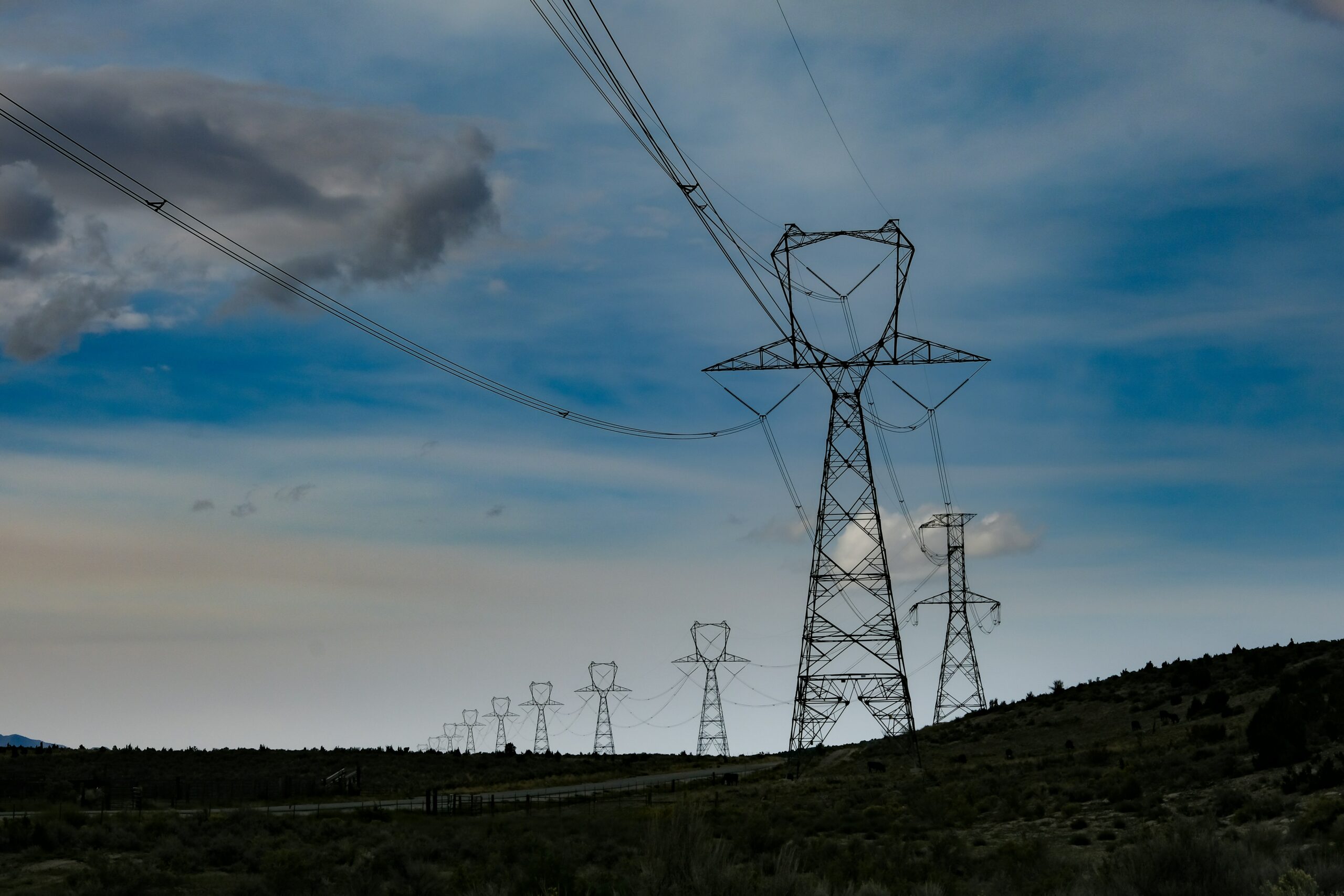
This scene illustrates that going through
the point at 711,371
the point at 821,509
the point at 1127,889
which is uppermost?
the point at 711,371

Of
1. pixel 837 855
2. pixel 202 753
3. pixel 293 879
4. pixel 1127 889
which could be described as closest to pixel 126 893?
pixel 293 879

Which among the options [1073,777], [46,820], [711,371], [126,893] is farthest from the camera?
[711,371]

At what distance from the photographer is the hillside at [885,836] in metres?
23.8

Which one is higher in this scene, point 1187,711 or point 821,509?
point 821,509

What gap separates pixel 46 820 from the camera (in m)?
43.7

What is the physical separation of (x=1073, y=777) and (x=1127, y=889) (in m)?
26.7

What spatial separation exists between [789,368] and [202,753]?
99.8 meters

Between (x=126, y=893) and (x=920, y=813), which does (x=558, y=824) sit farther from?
(x=126, y=893)

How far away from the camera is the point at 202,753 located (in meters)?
128

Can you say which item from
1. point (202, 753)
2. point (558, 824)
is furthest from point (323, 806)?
point (202, 753)

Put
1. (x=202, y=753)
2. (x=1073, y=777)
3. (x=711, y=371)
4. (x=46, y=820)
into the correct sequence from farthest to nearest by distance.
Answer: (x=202, y=753), (x=711, y=371), (x=1073, y=777), (x=46, y=820)

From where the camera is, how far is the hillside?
2378 centimetres

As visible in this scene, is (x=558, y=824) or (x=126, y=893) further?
(x=558, y=824)

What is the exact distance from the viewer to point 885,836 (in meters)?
39.9
